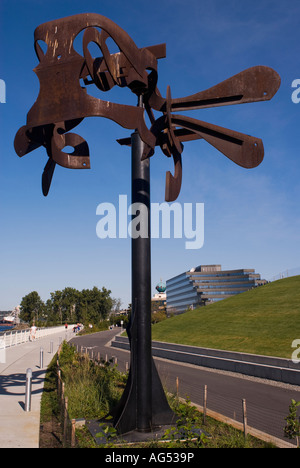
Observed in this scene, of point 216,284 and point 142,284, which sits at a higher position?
point 142,284

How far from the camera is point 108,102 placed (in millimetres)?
6301

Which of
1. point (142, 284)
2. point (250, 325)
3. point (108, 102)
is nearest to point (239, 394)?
point (142, 284)

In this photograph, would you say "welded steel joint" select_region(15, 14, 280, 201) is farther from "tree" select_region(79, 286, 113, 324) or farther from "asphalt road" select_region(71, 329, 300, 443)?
"tree" select_region(79, 286, 113, 324)

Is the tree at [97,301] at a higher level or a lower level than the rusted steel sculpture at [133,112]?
lower

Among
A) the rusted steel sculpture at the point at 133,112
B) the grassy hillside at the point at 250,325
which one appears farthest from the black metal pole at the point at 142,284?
the grassy hillside at the point at 250,325

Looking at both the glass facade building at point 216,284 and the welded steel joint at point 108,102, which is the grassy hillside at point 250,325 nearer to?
the welded steel joint at point 108,102

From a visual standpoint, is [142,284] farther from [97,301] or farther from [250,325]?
[97,301]

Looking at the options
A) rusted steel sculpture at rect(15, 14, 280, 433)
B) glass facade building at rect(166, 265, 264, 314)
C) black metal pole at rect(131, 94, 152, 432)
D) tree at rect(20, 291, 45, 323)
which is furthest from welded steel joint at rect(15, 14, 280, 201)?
tree at rect(20, 291, 45, 323)

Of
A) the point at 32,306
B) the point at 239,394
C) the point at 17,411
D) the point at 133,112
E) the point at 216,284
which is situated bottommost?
the point at 32,306

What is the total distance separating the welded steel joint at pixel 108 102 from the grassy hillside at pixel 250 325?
13.1 metres

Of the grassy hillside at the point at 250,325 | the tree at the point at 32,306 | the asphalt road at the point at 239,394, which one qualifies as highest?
the grassy hillside at the point at 250,325

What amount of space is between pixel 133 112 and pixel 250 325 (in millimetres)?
20708

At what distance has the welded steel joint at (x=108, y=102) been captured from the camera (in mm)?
6195
